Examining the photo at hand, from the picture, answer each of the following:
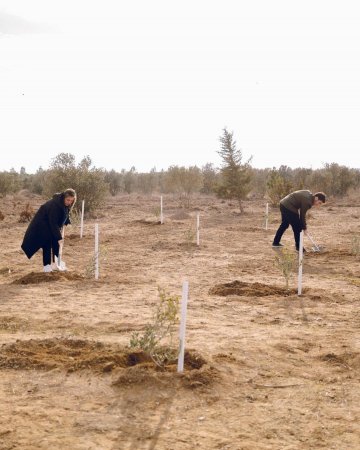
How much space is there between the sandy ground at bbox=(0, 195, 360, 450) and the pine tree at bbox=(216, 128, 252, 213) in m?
13.9

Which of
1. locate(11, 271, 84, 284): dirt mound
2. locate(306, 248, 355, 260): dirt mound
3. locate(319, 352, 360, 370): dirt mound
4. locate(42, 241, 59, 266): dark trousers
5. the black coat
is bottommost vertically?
locate(319, 352, 360, 370): dirt mound

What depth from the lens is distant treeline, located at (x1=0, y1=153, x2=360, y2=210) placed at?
21875mm

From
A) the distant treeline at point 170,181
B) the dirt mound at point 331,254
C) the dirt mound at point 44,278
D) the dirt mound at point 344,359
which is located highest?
the distant treeline at point 170,181

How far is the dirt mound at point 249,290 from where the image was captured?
7959 millimetres

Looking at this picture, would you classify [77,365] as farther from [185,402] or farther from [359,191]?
[359,191]

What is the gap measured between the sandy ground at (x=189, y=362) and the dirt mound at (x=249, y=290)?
0.02 meters

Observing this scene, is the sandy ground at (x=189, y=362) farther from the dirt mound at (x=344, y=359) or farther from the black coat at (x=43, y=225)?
the black coat at (x=43, y=225)

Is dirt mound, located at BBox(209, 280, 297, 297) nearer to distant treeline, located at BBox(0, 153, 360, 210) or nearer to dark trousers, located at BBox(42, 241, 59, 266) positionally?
dark trousers, located at BBox(42, 241, 59, 266)

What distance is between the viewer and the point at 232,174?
24359 mm

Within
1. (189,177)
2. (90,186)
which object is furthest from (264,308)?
(189,177)

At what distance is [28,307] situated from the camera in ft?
22.7

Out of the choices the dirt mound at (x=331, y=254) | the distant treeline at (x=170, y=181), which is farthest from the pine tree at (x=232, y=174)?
the dirt mound at (x=331, y=254)

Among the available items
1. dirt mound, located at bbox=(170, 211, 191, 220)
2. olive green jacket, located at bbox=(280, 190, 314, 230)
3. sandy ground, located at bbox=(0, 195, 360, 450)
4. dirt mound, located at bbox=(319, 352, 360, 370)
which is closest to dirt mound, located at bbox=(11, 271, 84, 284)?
sandy ground, located at bbox=(0, 195, 360, 450)

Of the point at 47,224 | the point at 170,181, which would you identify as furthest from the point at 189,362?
the point at 170,181
